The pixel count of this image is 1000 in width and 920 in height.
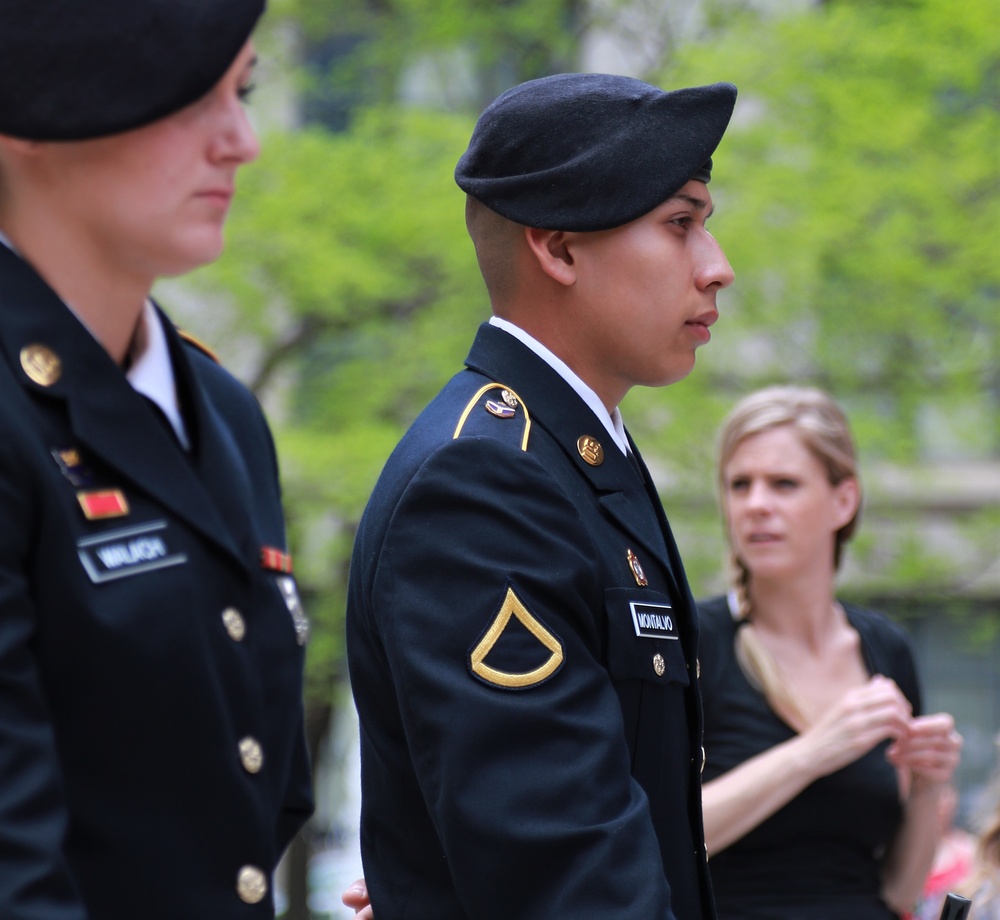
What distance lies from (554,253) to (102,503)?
0.77m

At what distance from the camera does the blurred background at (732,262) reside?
1082cm

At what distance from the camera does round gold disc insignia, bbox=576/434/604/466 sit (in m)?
2.17

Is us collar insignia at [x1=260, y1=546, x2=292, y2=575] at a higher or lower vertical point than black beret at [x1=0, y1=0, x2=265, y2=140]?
lower

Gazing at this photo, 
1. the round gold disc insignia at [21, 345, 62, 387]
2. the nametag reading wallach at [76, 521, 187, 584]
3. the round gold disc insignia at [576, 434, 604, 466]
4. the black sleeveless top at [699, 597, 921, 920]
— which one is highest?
the round gold disc insignia at [21, 345, 62, 387]

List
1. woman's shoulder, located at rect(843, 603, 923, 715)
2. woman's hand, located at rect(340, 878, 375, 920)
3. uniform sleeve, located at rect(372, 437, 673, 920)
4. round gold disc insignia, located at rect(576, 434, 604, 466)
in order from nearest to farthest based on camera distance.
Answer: uniform sleeve, located at rect(372, 437, 673, 920) → round gold disc insignia, located at rect(576, 434, 604, 466) → woman's hand, located at rect(340, 878, 375, 920) → woman's shoulder, located at rect(843, 603, 923, 715)

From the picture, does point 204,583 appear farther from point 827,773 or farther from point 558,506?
point 827,773

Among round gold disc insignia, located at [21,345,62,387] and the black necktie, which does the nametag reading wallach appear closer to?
round gold disc insignia, located at [21,345,62,387]

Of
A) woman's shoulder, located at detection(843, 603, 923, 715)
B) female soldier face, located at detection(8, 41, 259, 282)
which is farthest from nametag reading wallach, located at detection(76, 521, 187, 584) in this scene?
woman's shoulder, located at detection(843, 603, 923, 715)

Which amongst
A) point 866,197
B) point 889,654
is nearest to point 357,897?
point 889,654

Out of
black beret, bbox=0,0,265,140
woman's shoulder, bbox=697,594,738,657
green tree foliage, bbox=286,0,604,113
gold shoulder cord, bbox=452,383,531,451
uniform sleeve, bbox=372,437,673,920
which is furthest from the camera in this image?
green tree foliage, bbox=286,0,604,113

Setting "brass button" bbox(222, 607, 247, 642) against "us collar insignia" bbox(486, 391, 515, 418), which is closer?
"brass button" bbox(222, 607, 247, 642)

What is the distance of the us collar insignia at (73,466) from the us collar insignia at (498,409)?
0.57 meters

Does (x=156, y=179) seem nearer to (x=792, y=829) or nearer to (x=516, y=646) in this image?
(x=516, y=646)

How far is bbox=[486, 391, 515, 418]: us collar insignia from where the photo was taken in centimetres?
211
